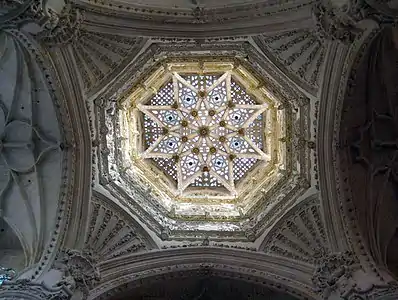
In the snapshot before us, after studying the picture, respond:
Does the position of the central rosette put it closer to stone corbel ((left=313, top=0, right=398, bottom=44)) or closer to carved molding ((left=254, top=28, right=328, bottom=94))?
carved molding ((left=254, top=28, right=328, bottom=94))

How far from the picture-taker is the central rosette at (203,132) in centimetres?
1540

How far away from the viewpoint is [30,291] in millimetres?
10234

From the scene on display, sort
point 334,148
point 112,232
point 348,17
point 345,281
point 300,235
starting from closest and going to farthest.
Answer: point 348,17 → point 345,281 → point 334,148 → point 300,235 → point 112,232

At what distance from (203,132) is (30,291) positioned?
754cm

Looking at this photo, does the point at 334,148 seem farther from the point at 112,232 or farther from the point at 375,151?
the point at 112,232

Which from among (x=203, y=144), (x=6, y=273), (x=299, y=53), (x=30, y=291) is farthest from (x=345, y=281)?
(x=6, y=273)

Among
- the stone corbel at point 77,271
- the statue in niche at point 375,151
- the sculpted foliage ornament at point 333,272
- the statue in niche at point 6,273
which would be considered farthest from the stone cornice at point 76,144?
the statue in niche at point 375,151

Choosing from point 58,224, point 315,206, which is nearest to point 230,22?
point 315,206

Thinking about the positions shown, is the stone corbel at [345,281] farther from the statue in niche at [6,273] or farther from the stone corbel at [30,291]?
the statue in niche at [6,273]

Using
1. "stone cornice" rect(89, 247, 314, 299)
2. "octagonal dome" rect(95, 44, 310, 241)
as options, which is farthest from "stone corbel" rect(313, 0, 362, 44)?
"stone cornice" rect(89, 247, 314, 299)

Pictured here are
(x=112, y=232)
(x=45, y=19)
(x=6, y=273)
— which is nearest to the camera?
(x=45, y=19)

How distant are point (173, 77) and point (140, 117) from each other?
5.27 feet

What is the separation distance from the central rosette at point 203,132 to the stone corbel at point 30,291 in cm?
577

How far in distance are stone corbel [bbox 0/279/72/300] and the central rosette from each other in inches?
227
